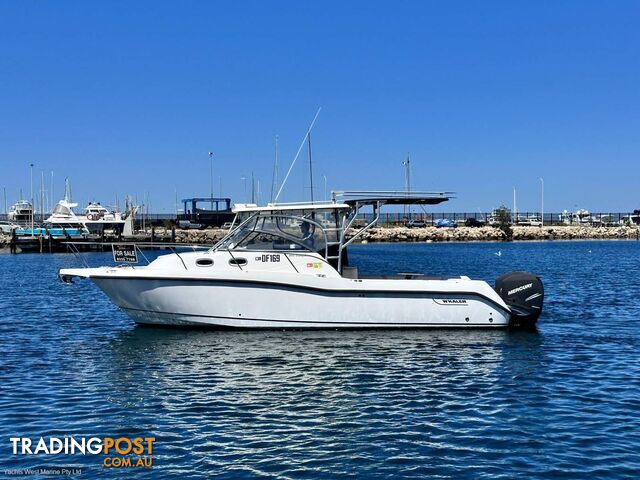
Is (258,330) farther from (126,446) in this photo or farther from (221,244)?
(126,446)

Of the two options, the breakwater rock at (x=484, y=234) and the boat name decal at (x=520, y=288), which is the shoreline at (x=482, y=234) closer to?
the breakwater rock at (x=484, y=234)

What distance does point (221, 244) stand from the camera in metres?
17.6

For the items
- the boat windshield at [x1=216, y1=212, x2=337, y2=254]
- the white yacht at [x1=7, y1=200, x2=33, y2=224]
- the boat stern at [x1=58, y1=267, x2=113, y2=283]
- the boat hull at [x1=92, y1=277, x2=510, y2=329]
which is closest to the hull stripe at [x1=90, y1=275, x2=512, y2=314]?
the boat hull at [x1=92, y1=277, x2=510, y2=329]

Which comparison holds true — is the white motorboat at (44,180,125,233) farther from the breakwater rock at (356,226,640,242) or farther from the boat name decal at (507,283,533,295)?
the boat name decal at (507,283,533,295)

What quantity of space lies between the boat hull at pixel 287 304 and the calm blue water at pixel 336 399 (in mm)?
372

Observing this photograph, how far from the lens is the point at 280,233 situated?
57.7 feet

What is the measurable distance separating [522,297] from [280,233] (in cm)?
617

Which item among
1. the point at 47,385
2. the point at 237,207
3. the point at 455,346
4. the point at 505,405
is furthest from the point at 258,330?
the point at 505,405

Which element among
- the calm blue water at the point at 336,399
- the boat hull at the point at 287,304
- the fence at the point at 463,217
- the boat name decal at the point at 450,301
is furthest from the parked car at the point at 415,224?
the boat hull at the point at 287,304

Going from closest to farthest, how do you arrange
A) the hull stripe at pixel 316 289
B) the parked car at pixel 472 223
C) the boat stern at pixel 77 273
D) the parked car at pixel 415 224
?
the hull stripe at pixel 316 289
the boat stern at pixel 77 273
the parked car at pixel 415 224
the parked car at pixel 472 223

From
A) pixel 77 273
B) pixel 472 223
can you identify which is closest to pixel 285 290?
pixel 77 273

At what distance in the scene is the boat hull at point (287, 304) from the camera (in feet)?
54.7

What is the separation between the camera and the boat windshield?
57.2ft

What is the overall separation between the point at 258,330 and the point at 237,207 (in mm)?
3297
